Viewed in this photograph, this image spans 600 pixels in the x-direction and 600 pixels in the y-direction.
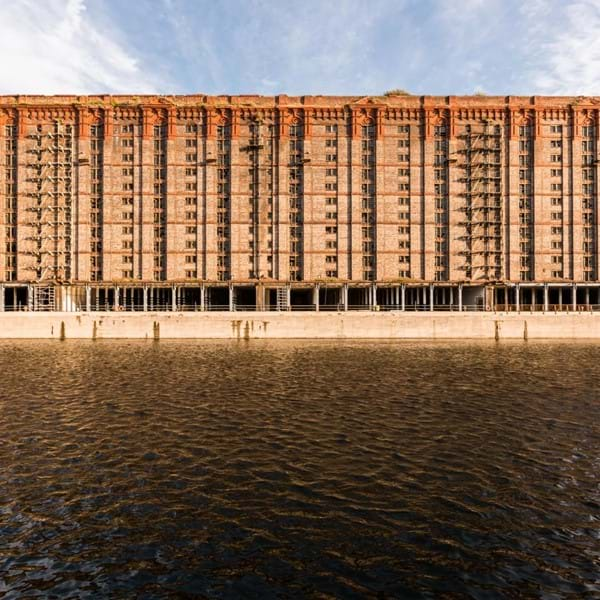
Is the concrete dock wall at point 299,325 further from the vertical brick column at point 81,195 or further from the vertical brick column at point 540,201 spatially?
the vertical brick column at point 81,195

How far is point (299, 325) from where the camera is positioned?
191 ft

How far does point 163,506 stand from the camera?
13266mm

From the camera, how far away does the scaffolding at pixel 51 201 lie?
251ft

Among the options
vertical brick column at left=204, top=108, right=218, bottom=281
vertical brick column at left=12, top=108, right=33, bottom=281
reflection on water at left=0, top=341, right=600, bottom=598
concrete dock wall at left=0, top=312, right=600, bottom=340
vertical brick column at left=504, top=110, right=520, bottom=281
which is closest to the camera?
reflection on water at left=0, top=341, right=600, bottom=598

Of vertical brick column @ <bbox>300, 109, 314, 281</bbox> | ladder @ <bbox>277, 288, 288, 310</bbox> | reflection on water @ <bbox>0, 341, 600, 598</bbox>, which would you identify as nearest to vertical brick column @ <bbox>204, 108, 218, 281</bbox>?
ladder @ <bbox>277, 288, 288, 310</bbox>

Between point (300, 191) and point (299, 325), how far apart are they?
31.4 meters

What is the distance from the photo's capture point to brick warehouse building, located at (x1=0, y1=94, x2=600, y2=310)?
77062mm

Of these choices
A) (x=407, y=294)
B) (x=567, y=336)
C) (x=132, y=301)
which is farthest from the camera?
(x=407, y=294)

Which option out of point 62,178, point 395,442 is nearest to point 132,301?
point 62,178

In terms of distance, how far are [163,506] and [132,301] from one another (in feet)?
224

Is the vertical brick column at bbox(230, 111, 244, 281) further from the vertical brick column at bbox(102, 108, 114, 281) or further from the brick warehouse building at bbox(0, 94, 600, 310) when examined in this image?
the vertical brick column at bbox(102, 108, 114, 281)

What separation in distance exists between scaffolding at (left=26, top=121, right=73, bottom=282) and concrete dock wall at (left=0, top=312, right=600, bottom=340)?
22372 millimetres

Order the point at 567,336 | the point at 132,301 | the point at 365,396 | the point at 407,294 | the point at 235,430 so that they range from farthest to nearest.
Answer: the point at 407,294
the point at 132,301
the point at 567,336
the point at 365,396
the point at 235,430

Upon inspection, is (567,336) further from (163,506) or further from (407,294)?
(163,506)
